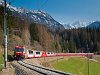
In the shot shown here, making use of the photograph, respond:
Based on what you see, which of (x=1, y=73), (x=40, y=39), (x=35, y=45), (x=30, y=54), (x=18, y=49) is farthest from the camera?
(x=40, y=39)

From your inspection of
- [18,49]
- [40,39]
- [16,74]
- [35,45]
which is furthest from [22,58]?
[40,39]

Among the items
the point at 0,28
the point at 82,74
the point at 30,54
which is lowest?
the point at 82,74

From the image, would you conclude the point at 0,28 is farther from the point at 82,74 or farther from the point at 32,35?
the point at 32,35

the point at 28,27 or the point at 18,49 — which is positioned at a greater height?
the point at 28,27

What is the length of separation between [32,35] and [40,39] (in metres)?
5.68

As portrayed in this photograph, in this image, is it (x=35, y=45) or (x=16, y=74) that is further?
(x=35, y=45)

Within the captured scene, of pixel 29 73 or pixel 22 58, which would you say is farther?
pixel 22 58

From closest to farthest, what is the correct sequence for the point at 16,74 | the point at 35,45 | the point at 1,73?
the point at 1,73 → the point at 16,74 → the point at 35,45

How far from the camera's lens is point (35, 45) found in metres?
171

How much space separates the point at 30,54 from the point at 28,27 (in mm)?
112610

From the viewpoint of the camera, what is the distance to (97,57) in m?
172

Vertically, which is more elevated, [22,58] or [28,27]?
[28,27]

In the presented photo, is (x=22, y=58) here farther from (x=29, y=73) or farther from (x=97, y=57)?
(x=97, y=57)

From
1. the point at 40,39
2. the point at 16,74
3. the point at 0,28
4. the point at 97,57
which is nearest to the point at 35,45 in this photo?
the point at 40,39
